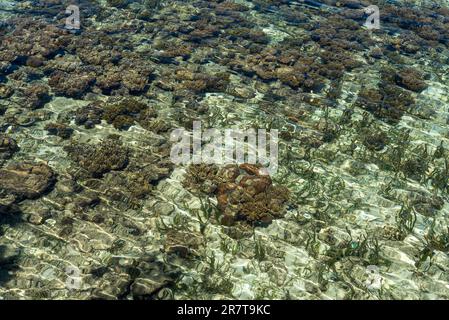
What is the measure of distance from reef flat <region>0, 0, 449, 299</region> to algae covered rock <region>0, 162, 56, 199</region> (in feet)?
0.15

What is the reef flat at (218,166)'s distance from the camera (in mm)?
9117

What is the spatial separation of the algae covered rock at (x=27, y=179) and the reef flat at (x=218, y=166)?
4 cm

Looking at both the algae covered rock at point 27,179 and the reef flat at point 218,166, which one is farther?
the algae covered rock at point 27,179

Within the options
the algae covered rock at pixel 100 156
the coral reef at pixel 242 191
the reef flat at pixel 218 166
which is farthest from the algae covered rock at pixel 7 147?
the coral reef at pixel 242 191

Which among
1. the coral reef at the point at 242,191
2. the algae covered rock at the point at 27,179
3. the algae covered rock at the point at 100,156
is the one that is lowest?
the algae covered rock at the point at 27,179

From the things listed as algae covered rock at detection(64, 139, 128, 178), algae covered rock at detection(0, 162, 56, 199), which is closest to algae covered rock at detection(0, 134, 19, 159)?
algae covered rock at detection(0, 162, 56, 199)

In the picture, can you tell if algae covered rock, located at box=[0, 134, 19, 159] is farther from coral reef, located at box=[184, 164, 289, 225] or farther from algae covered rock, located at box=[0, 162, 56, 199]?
coral reef, located at box=[184, 164, 289, 225]

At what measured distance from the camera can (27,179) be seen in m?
11.2

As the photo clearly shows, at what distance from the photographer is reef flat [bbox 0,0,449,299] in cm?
912

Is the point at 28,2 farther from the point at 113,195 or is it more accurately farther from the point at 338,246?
the point at 338,246

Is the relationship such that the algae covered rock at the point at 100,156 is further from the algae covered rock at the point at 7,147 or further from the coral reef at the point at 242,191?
the coral reef at the point at 242,191

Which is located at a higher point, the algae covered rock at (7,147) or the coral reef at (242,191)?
the coral reef at (242,191)

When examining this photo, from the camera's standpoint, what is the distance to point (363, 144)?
1332 cm
